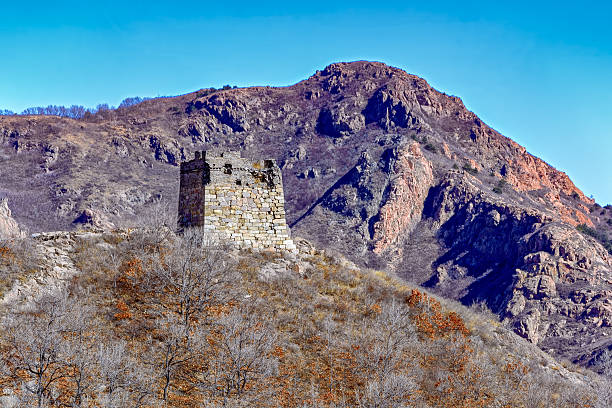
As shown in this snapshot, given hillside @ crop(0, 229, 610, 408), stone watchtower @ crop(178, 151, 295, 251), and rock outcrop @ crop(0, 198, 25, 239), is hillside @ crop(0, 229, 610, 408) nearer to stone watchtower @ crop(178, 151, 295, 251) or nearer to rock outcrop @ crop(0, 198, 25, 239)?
stone watchtower @ crop(178, 151, 295, 251)

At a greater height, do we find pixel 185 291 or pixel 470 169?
pixel 470 169

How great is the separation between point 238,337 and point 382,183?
82331 millimetres

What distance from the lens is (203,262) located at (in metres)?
20.2

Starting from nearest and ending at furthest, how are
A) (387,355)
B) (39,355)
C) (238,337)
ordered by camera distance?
1. (39,355)
2. (238,337)
3. (387,355)

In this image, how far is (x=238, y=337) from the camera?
16.6 meters

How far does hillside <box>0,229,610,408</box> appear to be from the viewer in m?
14.7

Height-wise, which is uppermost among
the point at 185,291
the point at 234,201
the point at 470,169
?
the point at 470,169

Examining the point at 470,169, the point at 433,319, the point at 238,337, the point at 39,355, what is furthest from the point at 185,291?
the point at 470,169

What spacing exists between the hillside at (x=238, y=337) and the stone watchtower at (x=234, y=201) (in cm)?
99

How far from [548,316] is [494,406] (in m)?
53.2

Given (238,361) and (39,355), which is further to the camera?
(238,361)

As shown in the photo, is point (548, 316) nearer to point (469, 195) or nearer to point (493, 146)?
point (469, 195)

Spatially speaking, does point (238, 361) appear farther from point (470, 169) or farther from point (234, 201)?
point (470, 169)

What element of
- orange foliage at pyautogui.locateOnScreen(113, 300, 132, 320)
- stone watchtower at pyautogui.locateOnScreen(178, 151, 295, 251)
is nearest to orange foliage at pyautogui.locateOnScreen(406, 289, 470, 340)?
stone watchtower at pyautogui.locateOnScreen(178, 151, 295, 251)
